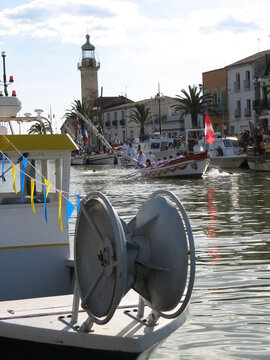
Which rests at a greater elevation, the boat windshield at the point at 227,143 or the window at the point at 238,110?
the window at the point at 238,110

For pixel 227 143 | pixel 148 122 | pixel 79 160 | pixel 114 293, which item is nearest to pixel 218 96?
pixel 79 160

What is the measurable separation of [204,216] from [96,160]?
180 feet

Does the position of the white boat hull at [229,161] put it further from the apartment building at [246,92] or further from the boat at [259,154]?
the apartment building at [246,92]

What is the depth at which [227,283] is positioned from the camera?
11.7m

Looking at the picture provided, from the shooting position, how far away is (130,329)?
6898mm

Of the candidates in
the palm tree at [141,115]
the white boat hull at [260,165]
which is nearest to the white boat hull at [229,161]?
the white boat hull at [260,165]

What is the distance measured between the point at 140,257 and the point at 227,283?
539 centimetres

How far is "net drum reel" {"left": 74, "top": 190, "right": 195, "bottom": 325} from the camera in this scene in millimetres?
6312

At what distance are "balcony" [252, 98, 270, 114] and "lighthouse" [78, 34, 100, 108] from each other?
174 feet

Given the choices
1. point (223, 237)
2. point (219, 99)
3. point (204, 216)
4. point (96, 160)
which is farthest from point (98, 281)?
point (219, 99)

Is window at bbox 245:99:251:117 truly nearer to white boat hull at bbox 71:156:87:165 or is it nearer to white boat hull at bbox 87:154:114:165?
white boat hull at bbox 87:154:114:165

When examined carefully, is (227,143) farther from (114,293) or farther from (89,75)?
(89,75)

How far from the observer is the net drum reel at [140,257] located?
631 centimetres

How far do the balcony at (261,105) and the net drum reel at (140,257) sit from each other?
69.5m
